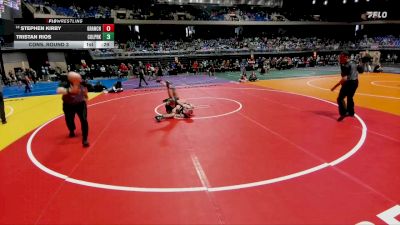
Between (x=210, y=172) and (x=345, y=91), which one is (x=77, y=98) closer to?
(x=210, y=172)

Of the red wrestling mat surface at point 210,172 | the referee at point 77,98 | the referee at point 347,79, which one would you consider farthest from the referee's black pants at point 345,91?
the referee at point 77,98

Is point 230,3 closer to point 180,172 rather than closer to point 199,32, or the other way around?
point 199,32

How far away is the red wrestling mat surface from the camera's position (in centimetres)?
389

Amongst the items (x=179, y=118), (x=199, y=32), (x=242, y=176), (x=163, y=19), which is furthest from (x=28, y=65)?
(x=242, y=176)

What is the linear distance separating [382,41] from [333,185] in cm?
4568

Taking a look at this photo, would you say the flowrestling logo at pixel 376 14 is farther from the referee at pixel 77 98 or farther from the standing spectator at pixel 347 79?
the referee at pixel 77 98

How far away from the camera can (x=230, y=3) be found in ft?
145
